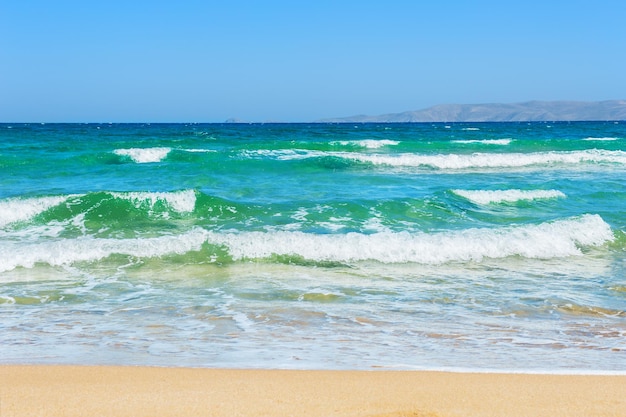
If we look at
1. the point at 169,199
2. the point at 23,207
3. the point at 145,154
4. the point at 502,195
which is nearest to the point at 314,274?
the point at 169,199

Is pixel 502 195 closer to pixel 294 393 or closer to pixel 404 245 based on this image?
pixel 404 245

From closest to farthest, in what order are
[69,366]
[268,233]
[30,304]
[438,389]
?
[438,389], [69,366], [30,304], [268,233]

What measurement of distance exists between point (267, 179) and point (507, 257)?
9699mm

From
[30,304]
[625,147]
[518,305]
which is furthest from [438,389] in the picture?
[625,147]

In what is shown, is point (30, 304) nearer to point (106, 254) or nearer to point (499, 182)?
point (106, 254)

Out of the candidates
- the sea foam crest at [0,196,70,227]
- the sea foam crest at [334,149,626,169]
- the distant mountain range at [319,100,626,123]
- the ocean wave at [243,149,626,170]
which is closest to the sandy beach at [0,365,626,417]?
the sea foam crest at [0,196,70,227]

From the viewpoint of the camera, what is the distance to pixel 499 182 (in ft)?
62.3

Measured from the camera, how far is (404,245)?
32.7 feet

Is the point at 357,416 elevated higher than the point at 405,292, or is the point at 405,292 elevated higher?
the point at 357,416

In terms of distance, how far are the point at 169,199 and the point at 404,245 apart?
18.5ft

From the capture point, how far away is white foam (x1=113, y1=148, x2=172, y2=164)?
1037 inches

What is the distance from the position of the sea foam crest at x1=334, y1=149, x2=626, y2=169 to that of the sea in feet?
18.2

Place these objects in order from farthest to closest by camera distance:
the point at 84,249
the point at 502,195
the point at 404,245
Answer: the point at 502,195, the point at 404,245, the point at 84,249

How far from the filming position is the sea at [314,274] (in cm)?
528
